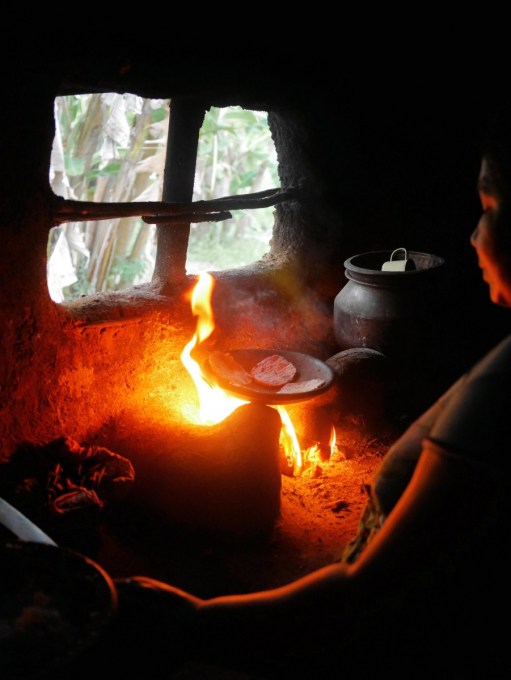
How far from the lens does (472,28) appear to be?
5.36 m

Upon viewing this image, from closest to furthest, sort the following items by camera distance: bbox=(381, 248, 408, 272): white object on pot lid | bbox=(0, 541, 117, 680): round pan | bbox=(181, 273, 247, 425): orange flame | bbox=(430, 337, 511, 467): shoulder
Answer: bbox=(430, 337, 511, 467): shoulder, bbox=(0, 541, 117, 680): round pan, bbox=(181, 273, 247, 425): orange flame, bbox=(381, 248, 408, 272): white object on pot lid

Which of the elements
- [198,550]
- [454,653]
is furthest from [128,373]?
[454,653]

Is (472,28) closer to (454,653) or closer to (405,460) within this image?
(405,460)

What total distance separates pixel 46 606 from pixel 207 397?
120 inches

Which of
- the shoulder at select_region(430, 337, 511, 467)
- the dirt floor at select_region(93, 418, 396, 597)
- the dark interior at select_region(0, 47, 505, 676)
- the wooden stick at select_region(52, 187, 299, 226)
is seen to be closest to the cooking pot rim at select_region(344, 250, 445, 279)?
the dark interior at select_region(0, 47, 505, 676)

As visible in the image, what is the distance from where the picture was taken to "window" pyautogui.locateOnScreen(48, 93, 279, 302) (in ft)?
30.3

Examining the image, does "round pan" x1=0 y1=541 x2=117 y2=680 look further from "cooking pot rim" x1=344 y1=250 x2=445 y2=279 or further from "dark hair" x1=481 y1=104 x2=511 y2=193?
"cooking pot rim" x1=344 y1=250 x2=445 y2=279

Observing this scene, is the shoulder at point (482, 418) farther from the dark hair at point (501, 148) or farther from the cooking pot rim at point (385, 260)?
the cooking pot rim at point (385, 260)

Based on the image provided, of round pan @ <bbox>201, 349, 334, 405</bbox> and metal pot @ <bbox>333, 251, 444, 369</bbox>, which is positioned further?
metal pot @ <bbox>333, 251, 444, 369</bbox>

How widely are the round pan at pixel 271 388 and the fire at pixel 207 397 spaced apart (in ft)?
0.98

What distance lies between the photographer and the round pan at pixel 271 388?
3845mm

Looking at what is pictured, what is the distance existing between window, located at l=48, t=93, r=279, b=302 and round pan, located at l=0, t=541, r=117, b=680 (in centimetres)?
696

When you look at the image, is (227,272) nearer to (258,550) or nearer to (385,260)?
(385,260)

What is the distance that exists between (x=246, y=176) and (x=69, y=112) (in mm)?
5558
